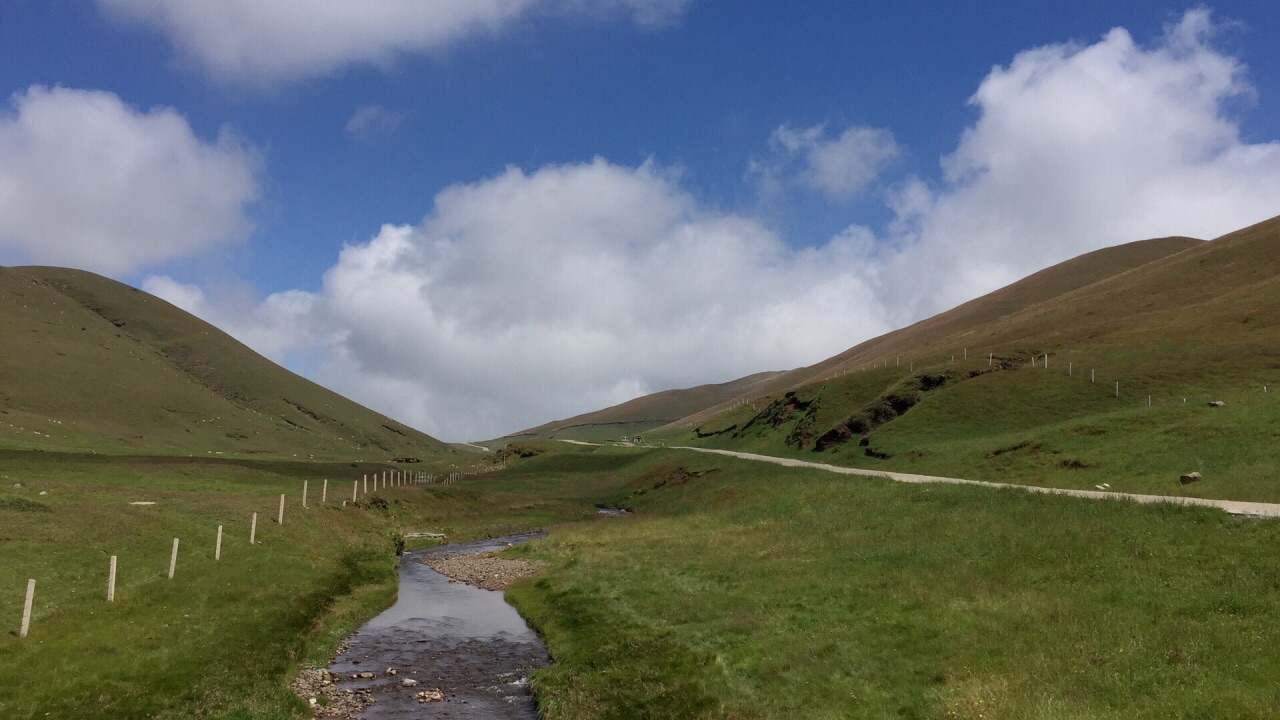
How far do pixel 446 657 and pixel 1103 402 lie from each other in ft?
229

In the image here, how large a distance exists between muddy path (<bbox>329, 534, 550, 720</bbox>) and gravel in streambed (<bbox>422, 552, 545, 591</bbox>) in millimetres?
2686

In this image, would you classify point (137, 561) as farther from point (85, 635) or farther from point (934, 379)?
point (934, 379)

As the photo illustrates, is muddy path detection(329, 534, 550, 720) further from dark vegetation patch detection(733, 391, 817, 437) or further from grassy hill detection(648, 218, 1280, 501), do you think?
dark vegetation patch detection(733, 391, 817, 437)

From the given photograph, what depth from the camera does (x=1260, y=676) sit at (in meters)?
15.9

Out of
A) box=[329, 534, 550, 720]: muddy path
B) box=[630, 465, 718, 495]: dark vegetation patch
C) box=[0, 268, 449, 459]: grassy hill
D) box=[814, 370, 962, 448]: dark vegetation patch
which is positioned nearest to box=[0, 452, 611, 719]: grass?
box=[329, 534, 550, 720]: muddy path

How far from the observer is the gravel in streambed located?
49844mm

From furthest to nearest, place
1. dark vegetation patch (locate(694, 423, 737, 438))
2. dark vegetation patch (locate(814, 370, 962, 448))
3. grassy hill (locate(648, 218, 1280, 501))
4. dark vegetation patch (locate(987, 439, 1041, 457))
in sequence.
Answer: dark vegetation patch (locate(694, 423, 737, 438)), dark vegetation patch (locate(814, 370, 962, 448)), dark vegetation patch (locate(987, 439, 1041, 457)), grassy hill (locate(648, 218, 1280, 501))

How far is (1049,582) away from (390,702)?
2274 centimetres

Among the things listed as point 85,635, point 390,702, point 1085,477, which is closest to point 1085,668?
point 390,702

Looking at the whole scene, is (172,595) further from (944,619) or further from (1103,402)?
(1103,402)

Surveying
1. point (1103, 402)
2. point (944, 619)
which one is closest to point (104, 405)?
point (1103, 402)

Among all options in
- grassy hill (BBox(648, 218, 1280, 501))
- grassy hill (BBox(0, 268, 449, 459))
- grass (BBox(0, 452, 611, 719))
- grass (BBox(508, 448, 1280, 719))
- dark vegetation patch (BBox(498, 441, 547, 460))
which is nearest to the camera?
grass (BBox(508, 448, 1280, 719))

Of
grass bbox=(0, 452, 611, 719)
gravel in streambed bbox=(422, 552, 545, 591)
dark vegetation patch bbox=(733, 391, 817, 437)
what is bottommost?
gravel in streambed bbox=(422, 552, 545, 591)

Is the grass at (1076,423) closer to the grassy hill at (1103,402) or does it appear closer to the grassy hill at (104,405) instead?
the grassy hill at (1103,402)
